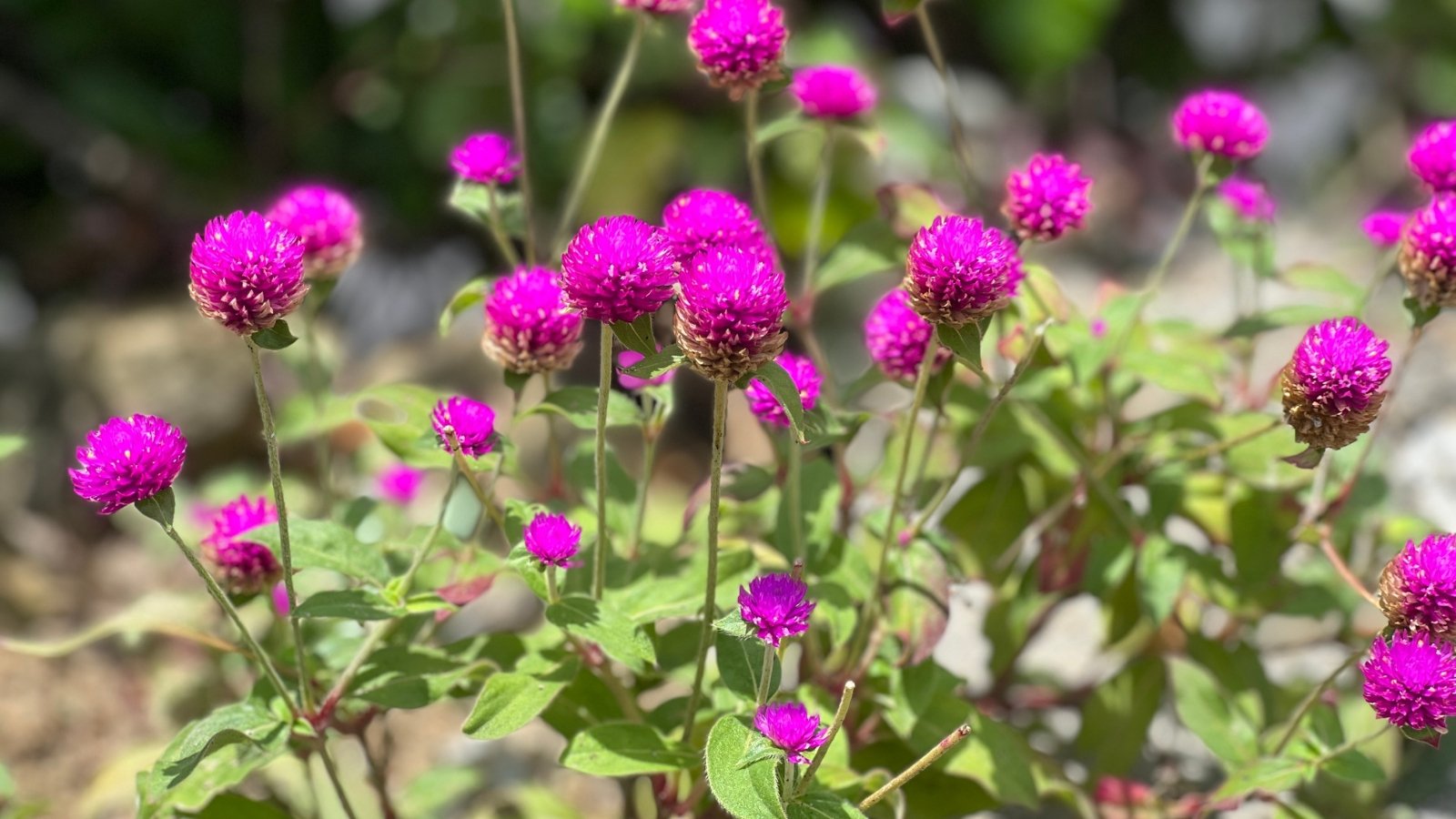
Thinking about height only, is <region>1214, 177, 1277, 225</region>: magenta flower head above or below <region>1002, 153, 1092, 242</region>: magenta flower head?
below

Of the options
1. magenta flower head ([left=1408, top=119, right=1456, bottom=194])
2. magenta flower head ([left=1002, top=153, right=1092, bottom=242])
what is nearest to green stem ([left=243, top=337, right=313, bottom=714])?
magenta flower head ([left=1002, top=153, right=1092, bottom=242])

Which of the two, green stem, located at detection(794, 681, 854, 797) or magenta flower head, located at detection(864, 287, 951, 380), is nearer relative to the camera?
green stem, located at detection(794, 681, 854, 797)

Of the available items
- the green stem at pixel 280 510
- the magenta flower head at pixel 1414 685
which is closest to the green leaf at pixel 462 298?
the green stem at pixel 280 510

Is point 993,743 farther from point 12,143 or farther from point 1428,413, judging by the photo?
point 12,143

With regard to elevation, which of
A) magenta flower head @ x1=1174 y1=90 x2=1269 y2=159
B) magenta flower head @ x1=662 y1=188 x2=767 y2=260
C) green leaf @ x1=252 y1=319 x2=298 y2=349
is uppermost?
magenta flower head @ x1=1174 y1=90 x2=1269 y2=159

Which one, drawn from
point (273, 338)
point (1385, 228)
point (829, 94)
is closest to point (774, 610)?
point (273, 338)

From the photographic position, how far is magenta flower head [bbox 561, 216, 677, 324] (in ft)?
3.37

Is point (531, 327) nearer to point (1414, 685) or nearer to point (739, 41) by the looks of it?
point (739, 41)

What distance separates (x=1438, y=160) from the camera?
135 cm

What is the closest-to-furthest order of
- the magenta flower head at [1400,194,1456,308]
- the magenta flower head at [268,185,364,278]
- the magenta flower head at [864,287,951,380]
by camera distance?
the magenta flower head at [1400,194,1456,308]
the magenta flower head at [864,287,951,380]
the magenta flower head at [268,185,364,278]

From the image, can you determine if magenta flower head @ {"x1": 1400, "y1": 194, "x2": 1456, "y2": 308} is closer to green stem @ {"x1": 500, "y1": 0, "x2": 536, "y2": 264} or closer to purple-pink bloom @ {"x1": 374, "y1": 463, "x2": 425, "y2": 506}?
green stem @ {"x1": 500, "y1": 0, "x2": 536, "y2": 264}

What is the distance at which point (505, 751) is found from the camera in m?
2.29

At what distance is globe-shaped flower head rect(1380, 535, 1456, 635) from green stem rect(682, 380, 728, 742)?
551 mm

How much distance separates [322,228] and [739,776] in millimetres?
709
